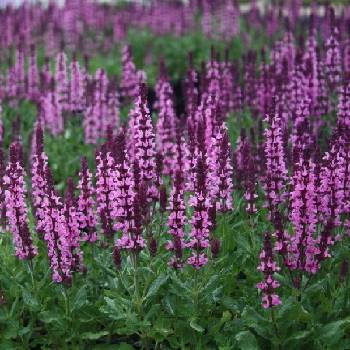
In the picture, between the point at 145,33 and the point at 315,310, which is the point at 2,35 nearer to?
the point at 145,33

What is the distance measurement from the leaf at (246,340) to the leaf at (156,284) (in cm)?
76

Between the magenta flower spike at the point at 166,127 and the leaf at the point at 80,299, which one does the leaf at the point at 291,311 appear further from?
the magenta flower spike at the point at 166,127

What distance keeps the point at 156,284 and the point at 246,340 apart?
86cm

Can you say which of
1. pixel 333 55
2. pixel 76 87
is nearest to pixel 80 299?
pixel 333 55

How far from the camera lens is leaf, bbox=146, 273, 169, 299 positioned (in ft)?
18.3

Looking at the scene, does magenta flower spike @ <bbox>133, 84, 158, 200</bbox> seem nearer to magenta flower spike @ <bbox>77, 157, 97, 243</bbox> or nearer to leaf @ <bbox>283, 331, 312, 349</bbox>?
magenta flower spike @ <bbox>77, 157, 97, 243</bbox>

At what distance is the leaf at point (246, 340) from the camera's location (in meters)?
5.23

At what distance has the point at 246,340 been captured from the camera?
5.25 metres

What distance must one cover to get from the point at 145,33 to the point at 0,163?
13395mm

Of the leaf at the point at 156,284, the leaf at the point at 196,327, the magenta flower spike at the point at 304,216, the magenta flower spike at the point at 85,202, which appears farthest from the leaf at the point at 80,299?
the magenta flower spike at the point at 304,216

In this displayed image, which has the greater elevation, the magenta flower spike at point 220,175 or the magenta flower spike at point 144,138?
the magenta flower spike at point 144,138

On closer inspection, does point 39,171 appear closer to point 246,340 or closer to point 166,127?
point 166,127

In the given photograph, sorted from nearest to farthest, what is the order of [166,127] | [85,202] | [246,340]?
1. [246,340]
2. [85,202]
3. [166,127]

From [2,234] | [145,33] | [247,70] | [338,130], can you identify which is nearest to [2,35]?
[145,33]
